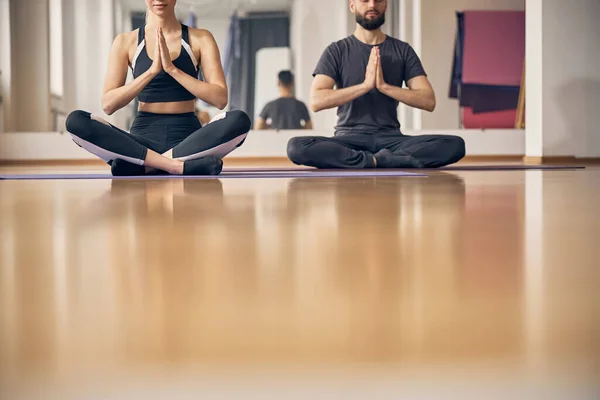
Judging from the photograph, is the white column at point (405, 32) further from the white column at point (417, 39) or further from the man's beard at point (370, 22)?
the man's beard at point (370, 22)

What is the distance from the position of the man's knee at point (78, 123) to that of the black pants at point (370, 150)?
3.54 ft

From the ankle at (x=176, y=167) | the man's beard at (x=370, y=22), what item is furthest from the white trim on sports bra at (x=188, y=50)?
the man's beard at (x=370, y=22)

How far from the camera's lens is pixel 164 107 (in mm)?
3119

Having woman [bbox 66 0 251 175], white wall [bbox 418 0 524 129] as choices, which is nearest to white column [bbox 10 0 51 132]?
white wall [bbox 418 0 524 129]

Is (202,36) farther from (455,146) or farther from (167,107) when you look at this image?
(455,146)

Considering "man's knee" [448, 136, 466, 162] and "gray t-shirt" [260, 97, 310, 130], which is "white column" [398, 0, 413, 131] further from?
"man's knee" [448, 136, 466, 162]

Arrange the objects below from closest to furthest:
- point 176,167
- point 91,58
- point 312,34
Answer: point 176,167 < point 312,34 < point 91,58

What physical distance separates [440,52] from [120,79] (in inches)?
148

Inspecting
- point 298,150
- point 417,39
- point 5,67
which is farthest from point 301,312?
point 5,67

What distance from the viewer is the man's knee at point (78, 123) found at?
291 cm

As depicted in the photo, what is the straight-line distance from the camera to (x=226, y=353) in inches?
15.1

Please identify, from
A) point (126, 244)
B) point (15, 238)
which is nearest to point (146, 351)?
point (126, 244)

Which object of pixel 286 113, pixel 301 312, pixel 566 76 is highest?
pixel 566 76

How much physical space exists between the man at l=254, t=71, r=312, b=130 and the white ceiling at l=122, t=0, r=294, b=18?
0.50 metres
